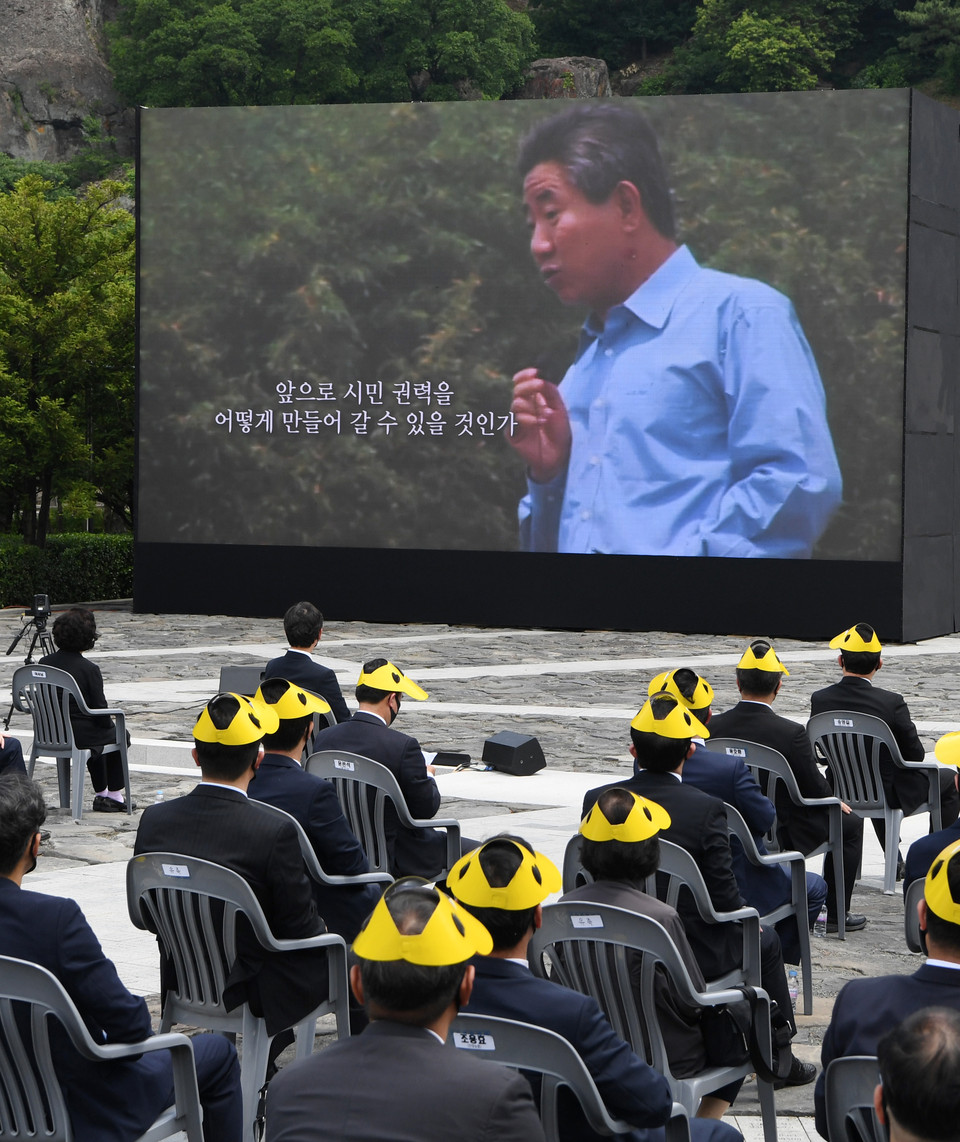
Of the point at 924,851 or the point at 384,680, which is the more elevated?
the point at 384,680

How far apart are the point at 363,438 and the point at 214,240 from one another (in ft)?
11.8

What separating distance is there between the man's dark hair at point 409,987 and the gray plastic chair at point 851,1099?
0.84m

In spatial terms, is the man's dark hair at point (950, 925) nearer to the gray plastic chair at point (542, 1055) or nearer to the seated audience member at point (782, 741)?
the gray plastic chair at point (542, 1055)

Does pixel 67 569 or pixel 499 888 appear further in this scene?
pixel 67 569

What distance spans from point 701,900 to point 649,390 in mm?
15474

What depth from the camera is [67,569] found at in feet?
80.1

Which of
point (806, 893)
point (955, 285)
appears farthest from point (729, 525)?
point (806, 893)

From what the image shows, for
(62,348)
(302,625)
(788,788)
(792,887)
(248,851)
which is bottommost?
(792,887)

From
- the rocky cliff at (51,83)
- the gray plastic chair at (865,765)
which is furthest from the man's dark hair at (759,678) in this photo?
the rocky cliff at (51,83)

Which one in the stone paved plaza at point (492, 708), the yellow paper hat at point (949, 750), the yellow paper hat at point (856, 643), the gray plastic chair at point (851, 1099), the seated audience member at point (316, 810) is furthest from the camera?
the yellow paper hat at point (856, 643)

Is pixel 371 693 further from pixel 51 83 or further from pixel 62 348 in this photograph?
pixel 51 83

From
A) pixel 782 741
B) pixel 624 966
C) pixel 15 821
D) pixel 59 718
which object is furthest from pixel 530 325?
pixel 15 821

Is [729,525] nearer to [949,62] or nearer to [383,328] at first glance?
[383,328]

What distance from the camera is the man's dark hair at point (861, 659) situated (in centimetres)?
721
